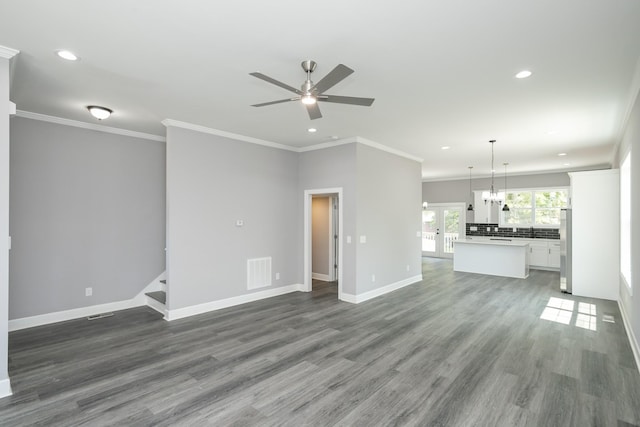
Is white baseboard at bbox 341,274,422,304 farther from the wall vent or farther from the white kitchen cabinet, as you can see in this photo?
the white kitchen cabinet

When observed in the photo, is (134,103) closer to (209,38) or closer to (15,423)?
(209,38)

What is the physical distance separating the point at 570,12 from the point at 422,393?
3.06m

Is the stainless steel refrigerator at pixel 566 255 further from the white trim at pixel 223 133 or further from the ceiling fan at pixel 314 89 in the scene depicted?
the ceiling fan at pixel 314 89

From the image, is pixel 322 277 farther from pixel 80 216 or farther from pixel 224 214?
pixel 80 216

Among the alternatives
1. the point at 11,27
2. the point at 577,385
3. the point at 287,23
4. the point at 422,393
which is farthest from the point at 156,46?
the point at 577,385

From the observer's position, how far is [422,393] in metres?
2.71

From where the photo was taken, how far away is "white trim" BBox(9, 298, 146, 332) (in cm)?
425

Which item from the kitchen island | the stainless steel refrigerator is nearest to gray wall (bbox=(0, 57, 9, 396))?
the stainless steel refrigerator

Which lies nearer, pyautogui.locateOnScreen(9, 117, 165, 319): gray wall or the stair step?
pyautogui.locateOnScreen(9, 117, 165, 319): gray wall

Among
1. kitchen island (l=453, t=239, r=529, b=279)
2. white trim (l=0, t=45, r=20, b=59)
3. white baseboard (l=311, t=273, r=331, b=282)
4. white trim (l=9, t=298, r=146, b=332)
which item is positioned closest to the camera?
white trim (l=0, t=45, r=20, b=59)

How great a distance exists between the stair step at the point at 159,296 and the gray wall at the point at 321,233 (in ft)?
11.4

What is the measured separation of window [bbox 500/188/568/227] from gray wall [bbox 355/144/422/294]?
442 cm

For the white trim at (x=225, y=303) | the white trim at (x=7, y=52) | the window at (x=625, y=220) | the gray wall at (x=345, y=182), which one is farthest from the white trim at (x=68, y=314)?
the window at (x=625, y=220)

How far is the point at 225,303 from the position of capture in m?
5.24
